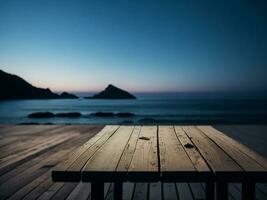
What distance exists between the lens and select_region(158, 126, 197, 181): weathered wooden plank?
1.06 m

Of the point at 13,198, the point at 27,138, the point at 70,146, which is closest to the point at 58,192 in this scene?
the point at 13,198

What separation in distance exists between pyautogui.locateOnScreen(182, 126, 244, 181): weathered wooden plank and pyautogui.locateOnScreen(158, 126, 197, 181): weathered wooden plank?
0.09 m

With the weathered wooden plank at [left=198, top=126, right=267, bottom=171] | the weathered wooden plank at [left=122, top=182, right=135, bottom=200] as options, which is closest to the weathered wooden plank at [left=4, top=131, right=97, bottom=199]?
the weathered wooden plank at [left=122, top=182, right=135, bottom=200]

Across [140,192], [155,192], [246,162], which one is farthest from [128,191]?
[246,162]

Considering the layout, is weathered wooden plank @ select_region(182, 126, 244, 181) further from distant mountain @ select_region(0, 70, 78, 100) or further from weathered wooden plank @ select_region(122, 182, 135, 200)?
distant mountain @ select_region(0, 70, 78, 100)

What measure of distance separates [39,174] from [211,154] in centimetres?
201

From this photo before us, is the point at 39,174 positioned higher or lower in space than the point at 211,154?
lower

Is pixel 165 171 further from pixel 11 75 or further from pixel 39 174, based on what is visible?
pixel 11 75

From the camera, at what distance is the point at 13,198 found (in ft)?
7.05

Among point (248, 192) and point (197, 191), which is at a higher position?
point (248, 192)

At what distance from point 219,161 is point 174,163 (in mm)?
205

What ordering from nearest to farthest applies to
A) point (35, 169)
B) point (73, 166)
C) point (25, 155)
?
point (73, 166), point (35, 169), point (25, 155)

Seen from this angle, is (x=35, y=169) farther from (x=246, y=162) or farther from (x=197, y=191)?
(x=246, y=162)

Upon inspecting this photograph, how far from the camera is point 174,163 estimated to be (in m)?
1.19
